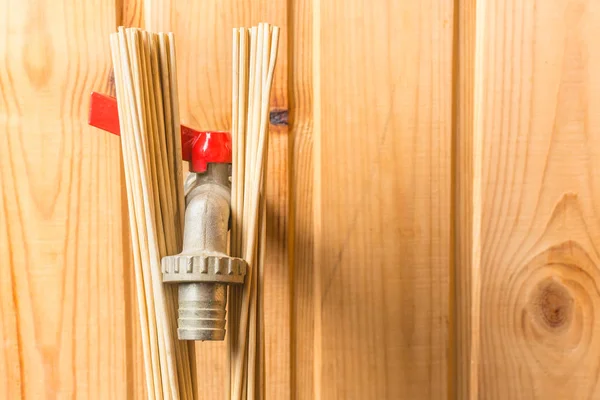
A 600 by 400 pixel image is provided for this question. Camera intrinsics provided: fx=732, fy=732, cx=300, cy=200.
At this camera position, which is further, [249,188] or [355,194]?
[355,194]

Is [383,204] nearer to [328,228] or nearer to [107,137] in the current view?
[328,228]

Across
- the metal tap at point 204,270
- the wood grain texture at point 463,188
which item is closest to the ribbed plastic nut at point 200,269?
the metal tap at point 204,270

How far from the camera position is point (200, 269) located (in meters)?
0.55

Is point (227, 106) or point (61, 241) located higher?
point (227, 106)

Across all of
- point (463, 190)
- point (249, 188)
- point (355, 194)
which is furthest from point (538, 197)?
point (249, 188)

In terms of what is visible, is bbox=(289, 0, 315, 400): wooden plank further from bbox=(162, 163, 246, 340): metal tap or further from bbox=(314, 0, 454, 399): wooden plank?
bbox=(162, 163, 246, 340): metal tap

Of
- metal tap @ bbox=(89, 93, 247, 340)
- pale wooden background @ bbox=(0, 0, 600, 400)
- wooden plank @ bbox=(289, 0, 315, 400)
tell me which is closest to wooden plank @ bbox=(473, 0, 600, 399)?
pale wooden background @ bbox=(0, 0, 600, 400)

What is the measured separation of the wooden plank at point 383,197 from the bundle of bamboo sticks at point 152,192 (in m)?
0.18

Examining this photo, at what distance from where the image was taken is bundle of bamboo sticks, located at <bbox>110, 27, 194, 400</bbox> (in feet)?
1.86

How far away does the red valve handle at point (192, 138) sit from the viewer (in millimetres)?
612

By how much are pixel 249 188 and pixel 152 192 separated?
0.08m

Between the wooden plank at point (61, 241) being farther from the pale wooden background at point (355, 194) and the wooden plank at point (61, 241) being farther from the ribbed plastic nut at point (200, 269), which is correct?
the ribbed plastic nut at point (200, 269)

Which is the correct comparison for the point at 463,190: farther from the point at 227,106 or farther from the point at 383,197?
the point at 227,106

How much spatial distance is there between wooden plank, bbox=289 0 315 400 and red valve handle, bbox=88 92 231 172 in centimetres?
12
